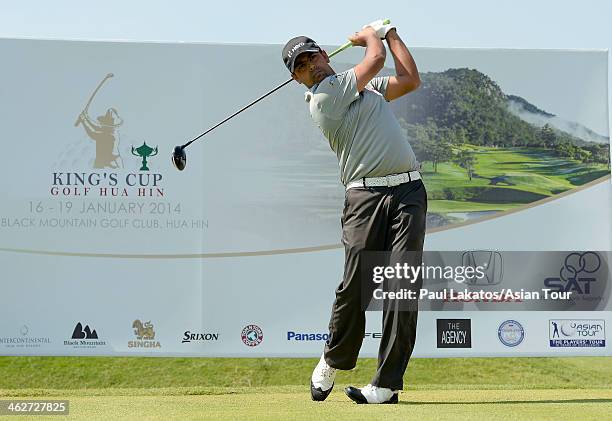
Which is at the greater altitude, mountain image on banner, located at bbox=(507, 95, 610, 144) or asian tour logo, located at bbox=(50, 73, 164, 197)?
mountain image on banner, located at bbox=(507, 95, 610, 144)

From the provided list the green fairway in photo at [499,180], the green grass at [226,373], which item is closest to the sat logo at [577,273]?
the green fairway in photo at [499,180]

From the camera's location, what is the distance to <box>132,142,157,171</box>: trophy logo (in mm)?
5977

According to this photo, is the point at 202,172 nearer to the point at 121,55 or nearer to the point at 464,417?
the point at 121,55

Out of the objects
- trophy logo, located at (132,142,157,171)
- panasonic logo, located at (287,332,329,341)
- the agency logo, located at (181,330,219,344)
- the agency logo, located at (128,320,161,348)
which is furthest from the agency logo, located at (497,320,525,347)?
trophy logo, located at (132,142,157,171)

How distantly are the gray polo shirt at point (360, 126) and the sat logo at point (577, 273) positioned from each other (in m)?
2.72

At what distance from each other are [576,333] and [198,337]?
98.8 inches

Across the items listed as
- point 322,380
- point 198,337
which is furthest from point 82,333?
point 322,380

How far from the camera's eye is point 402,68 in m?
3.79

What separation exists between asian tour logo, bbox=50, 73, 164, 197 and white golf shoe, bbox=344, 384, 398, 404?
262cm

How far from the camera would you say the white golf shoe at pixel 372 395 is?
372 cm

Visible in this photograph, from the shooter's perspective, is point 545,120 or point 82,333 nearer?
point 82,333

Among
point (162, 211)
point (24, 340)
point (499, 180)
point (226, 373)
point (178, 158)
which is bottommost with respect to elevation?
point (226, 373)

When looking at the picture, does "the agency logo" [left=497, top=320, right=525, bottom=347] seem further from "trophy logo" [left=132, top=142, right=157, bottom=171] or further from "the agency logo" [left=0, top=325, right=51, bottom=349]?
"the agency logo" [left=0, top=325, right=51, bottom=349]

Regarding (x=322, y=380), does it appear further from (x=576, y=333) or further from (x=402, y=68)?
(x=576, y=333)
